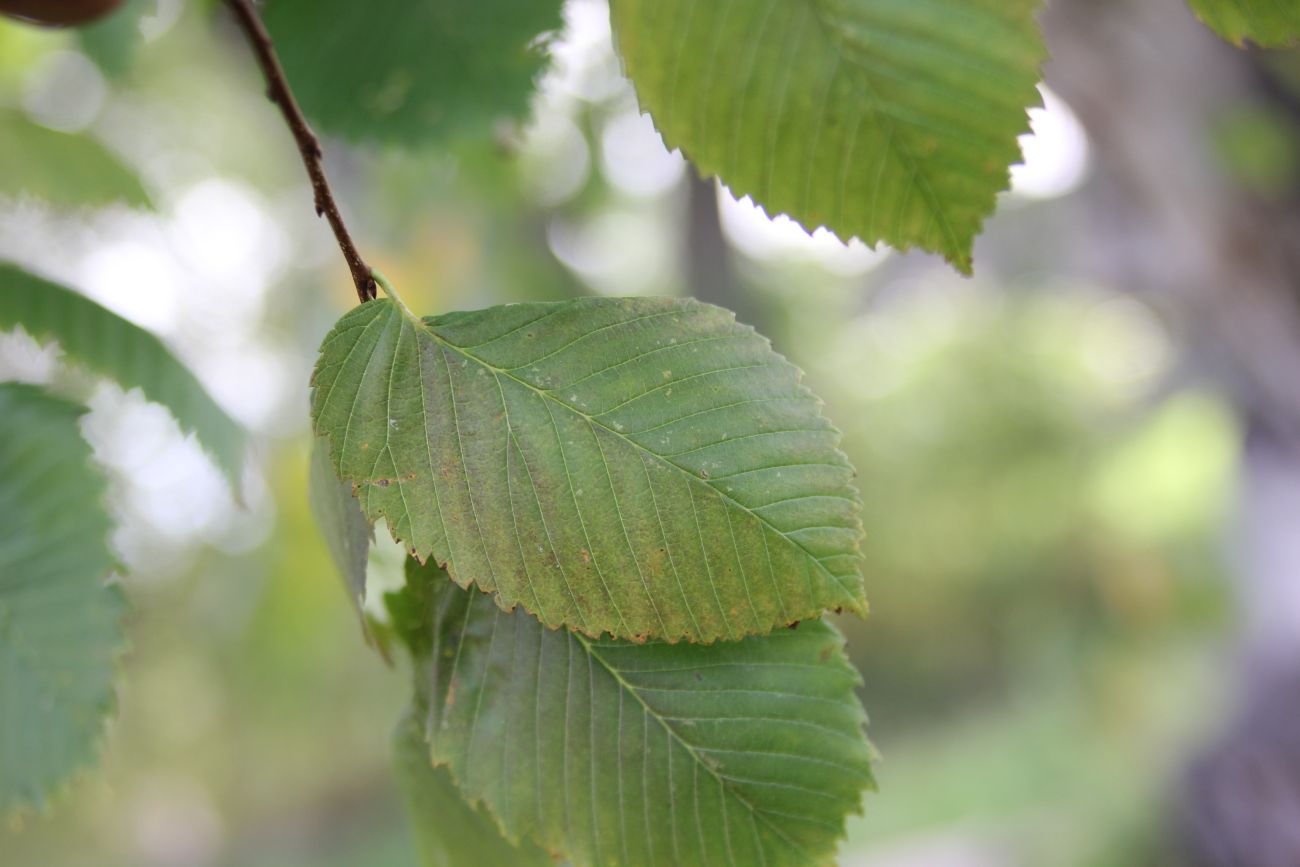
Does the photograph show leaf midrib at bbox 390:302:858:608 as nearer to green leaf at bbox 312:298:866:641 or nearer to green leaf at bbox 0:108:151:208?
green leaf at bbox 312:298:866:641

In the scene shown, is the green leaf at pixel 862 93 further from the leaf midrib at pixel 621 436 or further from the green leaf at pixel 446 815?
the green leaf at pixel 446 815

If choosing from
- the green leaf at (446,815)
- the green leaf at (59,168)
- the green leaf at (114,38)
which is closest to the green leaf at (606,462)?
the green leaf at (446,815)

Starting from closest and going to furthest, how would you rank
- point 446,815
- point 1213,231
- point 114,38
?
1. point 446,815
2. point 114,38
3. point 1213,231

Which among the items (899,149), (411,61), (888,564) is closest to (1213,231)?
(411,61)

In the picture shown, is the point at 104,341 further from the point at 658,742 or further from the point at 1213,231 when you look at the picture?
the point at 1213,231

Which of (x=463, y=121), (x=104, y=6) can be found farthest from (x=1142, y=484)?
(x=104, y=6)

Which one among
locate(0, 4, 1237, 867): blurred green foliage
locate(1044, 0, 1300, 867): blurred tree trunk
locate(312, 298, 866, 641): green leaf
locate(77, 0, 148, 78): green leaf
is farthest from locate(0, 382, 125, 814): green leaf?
locate(1044, 0, 1300, 867): blurred tree trunk
